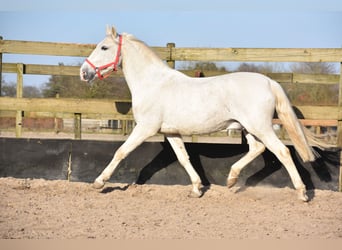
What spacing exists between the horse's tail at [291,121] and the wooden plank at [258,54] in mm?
829

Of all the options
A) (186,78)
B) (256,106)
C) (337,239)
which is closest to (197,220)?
(337,239)

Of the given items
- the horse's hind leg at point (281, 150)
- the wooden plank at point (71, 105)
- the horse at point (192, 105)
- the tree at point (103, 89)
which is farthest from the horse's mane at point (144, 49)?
the tree at point (103, 89)

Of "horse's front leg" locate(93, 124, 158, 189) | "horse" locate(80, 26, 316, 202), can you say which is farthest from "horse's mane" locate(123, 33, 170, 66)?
"horse's front leg" locate(93, 124, 158, 189)

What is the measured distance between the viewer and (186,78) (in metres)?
5.64

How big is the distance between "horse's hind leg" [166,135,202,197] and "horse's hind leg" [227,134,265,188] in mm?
378

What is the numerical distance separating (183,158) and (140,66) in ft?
4.07

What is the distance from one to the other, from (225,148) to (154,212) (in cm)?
192

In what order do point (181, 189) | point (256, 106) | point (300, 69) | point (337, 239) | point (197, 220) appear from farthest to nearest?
point (300, 69), point (181, 189), point (256, 106), point (197, 220), point (337, 239)

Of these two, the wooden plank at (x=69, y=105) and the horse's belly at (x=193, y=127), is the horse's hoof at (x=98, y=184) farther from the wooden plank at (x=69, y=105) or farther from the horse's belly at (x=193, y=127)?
the wooden plank at (x=69, y=105)

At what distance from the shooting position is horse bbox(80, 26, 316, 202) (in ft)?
17.1

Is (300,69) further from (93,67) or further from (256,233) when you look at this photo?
(256,233)

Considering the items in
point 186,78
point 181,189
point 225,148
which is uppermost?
point 186,78

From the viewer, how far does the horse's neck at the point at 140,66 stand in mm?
5770

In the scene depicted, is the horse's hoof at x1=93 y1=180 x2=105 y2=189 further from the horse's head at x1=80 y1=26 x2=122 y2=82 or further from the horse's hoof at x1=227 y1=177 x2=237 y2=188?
the horse's hoof at x1=227 y1=177 x2=237 y2=188
